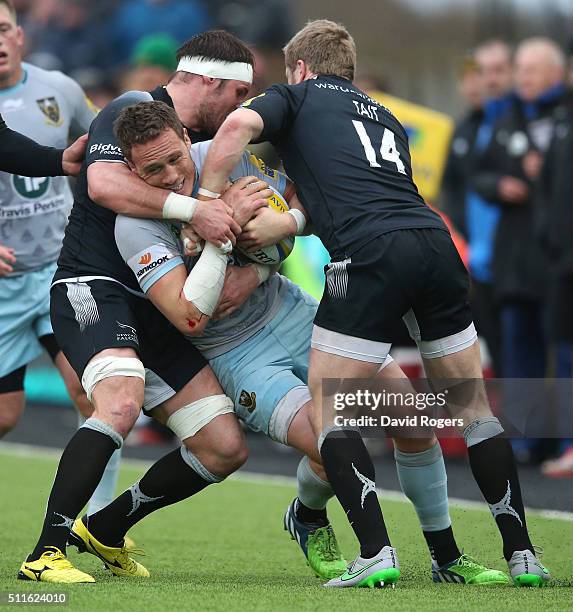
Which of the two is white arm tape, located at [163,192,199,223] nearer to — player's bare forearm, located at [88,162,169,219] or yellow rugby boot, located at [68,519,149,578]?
player's bare forearm, located at [88,162,169,219]

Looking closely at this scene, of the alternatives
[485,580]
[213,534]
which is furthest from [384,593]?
[213,534]

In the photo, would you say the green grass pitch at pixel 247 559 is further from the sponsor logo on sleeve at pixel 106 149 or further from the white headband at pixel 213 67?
the white headband at pixel 213 67

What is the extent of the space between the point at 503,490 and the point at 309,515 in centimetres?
102

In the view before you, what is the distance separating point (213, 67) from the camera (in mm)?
6145

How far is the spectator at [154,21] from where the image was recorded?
15.6m

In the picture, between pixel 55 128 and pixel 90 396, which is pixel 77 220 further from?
pixel 55 128

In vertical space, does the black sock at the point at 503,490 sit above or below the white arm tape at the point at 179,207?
below

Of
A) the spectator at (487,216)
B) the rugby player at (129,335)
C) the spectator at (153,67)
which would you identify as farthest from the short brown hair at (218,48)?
the spectator at (487,216)

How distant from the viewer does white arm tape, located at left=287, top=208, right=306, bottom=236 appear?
233 inches

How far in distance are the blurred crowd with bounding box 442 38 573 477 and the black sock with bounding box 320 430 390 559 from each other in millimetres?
4721

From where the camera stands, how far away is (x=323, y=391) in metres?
5.64

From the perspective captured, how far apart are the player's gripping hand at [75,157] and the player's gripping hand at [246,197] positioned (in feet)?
2.65

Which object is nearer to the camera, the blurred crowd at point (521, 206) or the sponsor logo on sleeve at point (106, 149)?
the sponsor logo on sleeve at point (106, 149)

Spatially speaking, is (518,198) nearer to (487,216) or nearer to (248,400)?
(487,216)
